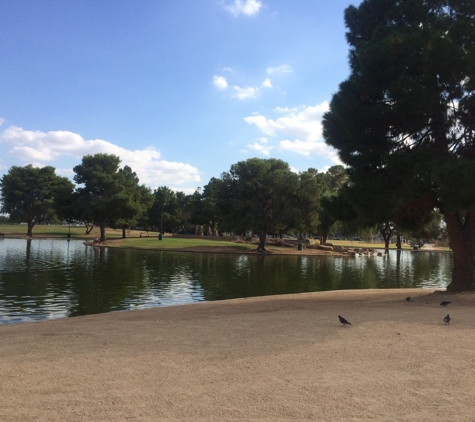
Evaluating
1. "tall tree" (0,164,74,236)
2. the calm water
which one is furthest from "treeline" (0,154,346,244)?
the calm water

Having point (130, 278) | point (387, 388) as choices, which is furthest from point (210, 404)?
point (130, 278)

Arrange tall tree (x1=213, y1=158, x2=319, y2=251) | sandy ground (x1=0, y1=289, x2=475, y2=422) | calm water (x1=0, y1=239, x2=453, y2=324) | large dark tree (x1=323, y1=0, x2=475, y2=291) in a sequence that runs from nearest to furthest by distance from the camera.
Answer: sandy ground (x1=0, y1=289, x2=475, y2=422)
large dark tree (x1=323, y1=0, x2=475, y2=291)
calm water (x1=0, y1=239, x2=453, y2=324)
tall tree (x1=213, y1=158, x2=319, y2=251)

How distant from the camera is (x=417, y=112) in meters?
14.7

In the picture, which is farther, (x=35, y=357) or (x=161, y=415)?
(x=35, y=357)

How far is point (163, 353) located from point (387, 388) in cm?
369

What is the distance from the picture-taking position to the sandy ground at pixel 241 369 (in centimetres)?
492

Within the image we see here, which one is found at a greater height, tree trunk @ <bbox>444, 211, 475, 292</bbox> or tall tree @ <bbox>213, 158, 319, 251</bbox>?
tall tree @ <bbox>213, 158, 319, 251</bbox>

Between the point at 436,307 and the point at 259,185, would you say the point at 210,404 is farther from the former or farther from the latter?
the point at 259,185

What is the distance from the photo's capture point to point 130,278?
2398 cm

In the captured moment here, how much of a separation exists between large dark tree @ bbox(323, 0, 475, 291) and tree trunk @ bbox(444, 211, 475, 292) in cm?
3

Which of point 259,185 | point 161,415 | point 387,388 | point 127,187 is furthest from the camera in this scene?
point 127,187

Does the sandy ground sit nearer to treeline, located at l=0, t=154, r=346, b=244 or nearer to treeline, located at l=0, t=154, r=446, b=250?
treeline, located at l=0, t=154, r=446, b=250

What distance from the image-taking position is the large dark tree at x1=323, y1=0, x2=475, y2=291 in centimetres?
1399

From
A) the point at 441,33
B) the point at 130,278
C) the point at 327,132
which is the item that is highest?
the point at 441,33
